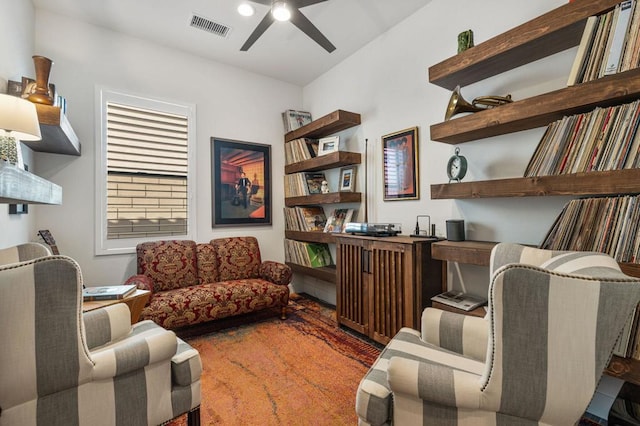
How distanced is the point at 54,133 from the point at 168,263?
1428mm

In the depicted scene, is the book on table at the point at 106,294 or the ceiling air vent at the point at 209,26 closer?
the book on table at the point at 106,294

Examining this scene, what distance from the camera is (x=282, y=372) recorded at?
2.08 metres

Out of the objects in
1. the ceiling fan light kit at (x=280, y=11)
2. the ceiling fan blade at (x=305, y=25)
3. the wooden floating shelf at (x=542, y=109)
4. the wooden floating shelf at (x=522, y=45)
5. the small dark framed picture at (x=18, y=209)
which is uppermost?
the ceiling fan blade at (x=305, y=25)

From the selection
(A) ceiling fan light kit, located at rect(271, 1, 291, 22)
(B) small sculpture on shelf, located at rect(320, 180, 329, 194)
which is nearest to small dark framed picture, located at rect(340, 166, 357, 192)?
(B) small sculpture on shelf, located at rect(320, 180, 329, 194)

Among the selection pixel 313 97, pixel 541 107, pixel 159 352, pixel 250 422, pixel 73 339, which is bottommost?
pixel 250 422

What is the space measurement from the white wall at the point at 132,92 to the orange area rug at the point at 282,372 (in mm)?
1226

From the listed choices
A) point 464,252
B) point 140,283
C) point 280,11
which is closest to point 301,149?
point 280,11

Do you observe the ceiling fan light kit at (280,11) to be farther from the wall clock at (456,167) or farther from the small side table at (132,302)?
the small side table at (132,302)

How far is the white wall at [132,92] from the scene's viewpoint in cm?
269

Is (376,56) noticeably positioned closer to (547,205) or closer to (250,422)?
(547,205)

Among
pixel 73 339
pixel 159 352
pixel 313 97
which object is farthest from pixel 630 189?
pixel 313 97

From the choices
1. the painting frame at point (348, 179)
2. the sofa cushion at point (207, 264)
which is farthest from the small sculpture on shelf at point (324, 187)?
the sofa cushion at point (207, 264)

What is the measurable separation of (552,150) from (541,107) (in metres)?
0.24

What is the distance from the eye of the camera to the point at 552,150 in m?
1.63
